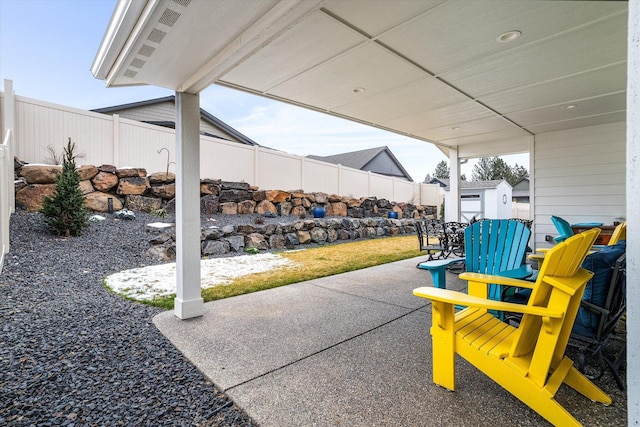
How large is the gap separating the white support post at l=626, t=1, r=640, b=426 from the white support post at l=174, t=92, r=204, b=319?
2972 millimetres

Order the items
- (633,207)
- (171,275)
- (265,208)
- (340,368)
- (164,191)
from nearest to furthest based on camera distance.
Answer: (633,207), (340,368), (171,275), (164,191), (265,208)

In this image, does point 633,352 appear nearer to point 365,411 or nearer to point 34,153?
point 365,411

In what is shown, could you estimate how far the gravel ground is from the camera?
165 cm

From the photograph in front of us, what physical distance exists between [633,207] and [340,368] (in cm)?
176

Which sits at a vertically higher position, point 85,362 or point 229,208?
point 229,208

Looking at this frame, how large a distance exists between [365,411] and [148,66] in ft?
9.87

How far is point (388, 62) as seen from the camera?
10.4 feet

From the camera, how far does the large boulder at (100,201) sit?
620 cm

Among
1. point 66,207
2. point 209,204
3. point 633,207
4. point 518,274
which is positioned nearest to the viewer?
point 633,207

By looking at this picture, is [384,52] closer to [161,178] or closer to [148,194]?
[161,178]

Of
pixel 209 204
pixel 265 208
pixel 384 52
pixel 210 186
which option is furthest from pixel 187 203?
pixel 265 208

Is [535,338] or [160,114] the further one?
[160,114]

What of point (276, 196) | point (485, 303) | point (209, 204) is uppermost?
point (276, 196)

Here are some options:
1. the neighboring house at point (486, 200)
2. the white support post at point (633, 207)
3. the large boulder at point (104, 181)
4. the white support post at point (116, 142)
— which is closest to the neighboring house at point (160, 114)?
the white support post at point (116, 142)
